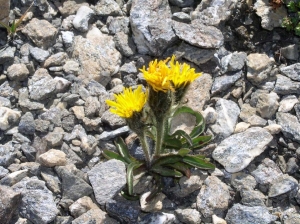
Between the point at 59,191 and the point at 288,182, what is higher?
the point at 59,191

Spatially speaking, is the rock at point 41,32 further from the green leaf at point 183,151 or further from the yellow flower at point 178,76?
the green leaf at point 183,151

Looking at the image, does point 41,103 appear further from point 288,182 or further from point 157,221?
point 288,182

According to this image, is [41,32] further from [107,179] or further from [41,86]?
[107,179]

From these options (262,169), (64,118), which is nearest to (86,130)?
(64,118)

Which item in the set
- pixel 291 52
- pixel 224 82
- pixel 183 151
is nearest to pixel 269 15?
pixel 291 52

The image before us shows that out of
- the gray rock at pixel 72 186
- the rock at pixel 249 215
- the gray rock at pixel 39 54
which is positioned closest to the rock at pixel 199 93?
the rock at pixel 249 215

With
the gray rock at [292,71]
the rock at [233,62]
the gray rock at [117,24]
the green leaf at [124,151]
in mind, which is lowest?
the green leaf at [124,151]
